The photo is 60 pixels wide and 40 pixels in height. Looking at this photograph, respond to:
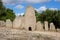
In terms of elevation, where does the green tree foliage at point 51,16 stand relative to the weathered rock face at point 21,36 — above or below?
above

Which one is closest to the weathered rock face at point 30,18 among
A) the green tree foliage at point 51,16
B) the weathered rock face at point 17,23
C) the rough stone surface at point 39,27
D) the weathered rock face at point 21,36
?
the rough stone surface at point 39,27

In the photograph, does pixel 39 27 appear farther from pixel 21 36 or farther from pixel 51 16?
pixel 51 16

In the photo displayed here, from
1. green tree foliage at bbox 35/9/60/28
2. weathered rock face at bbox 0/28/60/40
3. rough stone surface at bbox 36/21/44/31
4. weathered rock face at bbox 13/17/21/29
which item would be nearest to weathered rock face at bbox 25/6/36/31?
rough stone surface at bbox 36/21/44/31

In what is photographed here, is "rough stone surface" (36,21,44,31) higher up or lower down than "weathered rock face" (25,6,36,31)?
lower down

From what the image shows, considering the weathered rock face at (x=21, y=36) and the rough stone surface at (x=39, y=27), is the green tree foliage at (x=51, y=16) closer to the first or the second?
the rough stone surface at (x=39, y=27)

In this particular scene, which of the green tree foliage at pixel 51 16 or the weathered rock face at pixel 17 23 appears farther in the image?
the green tree foliage at pixel 51 16

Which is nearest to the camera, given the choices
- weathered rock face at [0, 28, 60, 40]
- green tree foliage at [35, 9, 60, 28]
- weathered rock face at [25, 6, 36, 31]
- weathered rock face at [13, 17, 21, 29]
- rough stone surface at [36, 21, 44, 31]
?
weathered rock face at [0, 28, 60, 40]

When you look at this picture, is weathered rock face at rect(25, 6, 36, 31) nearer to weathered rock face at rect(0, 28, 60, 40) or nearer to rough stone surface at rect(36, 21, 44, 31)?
rough stone surface at rect(36, 21, 44, 31)

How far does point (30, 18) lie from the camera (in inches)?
1416

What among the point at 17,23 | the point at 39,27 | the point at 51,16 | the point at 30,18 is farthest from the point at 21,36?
the point at 51,16

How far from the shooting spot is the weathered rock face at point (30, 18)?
36.0 m

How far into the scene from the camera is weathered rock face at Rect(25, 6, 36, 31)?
36.0 meters

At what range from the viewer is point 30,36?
2964 centimetres

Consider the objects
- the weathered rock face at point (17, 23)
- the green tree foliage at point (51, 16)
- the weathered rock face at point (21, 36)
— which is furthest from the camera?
the green tree foliage at point (51, 16)
